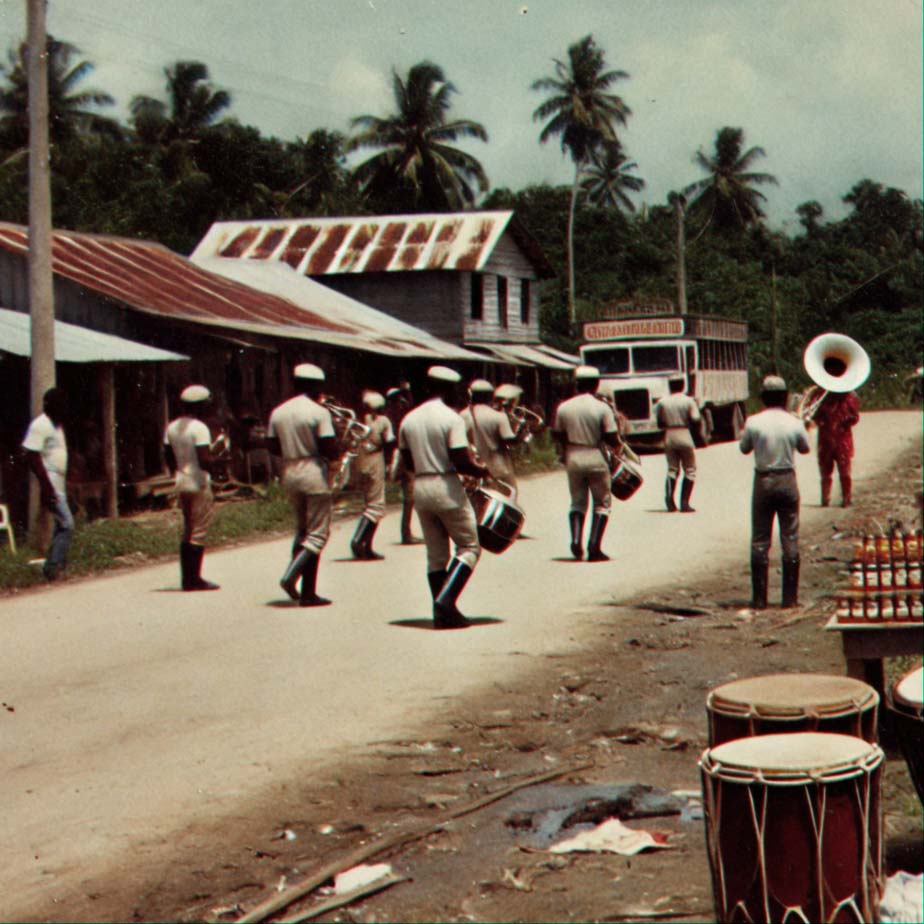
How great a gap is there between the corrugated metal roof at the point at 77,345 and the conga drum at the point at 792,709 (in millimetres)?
14583

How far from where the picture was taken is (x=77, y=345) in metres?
20.8

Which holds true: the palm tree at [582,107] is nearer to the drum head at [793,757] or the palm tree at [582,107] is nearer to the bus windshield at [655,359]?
the bus windshield at [655,359]

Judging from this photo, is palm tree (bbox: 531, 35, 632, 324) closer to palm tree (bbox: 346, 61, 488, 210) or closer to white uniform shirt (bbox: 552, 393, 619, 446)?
palm tree (bbox: 346, 61, 488, 210)

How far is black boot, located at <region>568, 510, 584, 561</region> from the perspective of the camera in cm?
1464

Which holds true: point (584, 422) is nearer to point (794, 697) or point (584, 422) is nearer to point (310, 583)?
point (310, 583)

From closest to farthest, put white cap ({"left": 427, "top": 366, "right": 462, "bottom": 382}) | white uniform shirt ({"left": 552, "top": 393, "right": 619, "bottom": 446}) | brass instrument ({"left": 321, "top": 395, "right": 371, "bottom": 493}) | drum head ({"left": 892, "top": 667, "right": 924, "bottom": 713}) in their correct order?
drum head ({"left": 892, "top": 667, "right": 924, "bottom": 713})
white cap ({"left": 427, "top": 366, "right": 462, "bottom": 382})
white uniform shirt ({"left": 552, "top": 393, "right": 619, "bottom": 446})
brass instrument ({"left": 321, "top": 395, "right": 371, "bottom": 493})

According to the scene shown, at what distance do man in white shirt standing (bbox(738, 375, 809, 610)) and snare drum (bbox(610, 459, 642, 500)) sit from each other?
4189mm

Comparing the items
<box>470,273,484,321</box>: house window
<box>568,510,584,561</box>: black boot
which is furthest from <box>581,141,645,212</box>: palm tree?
<box>568,510,584,561</box>: black boot

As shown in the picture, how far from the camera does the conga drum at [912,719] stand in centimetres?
498

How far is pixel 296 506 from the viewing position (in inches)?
477

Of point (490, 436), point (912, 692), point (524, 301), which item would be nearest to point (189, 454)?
point (490, 436)

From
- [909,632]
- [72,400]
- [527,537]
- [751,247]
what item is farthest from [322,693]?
[751,247]

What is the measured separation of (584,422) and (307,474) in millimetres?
3250

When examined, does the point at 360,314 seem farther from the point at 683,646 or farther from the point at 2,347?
the point at 683,646
